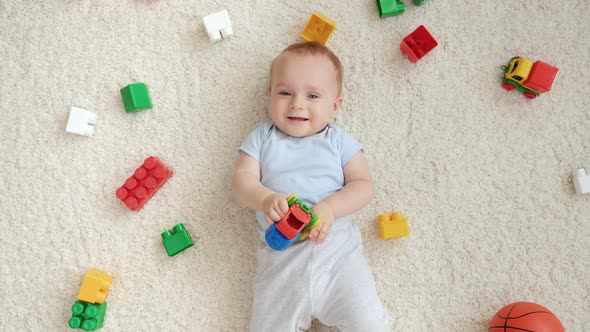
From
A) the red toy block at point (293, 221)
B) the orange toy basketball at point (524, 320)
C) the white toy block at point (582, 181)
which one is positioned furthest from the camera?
the white toy block at point (582, 181)

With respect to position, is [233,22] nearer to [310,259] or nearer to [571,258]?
[310,259]

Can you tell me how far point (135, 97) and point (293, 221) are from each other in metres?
0.59

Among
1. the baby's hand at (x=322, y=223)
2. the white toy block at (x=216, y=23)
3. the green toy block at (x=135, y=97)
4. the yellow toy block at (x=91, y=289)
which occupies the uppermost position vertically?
the white toy block at (x=216, y=23)

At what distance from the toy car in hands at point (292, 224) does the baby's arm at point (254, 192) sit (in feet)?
0.09

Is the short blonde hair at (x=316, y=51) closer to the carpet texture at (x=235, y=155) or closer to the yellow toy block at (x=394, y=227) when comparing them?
the carpet texture at (x=235, y=155)

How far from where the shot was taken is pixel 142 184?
4.23 feet

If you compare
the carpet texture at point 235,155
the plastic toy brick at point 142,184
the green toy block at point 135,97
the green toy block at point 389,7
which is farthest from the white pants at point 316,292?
the green toy block at point 389,7

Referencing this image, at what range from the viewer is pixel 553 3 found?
1403 mm

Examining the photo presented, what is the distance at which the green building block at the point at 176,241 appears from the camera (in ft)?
4.17

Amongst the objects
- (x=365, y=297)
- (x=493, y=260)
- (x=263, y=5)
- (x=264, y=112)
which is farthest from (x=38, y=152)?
(x=493, y=260)

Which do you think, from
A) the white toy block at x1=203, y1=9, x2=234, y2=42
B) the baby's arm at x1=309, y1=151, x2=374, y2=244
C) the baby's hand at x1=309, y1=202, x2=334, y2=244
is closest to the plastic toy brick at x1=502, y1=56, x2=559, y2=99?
the baby's arm at x1=309, y1=151, x2=374, y2=244

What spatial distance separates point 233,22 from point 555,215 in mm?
1039

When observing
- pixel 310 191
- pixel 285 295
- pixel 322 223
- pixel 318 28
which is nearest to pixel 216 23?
pixel 318 28

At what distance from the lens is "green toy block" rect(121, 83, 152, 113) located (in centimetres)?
130
